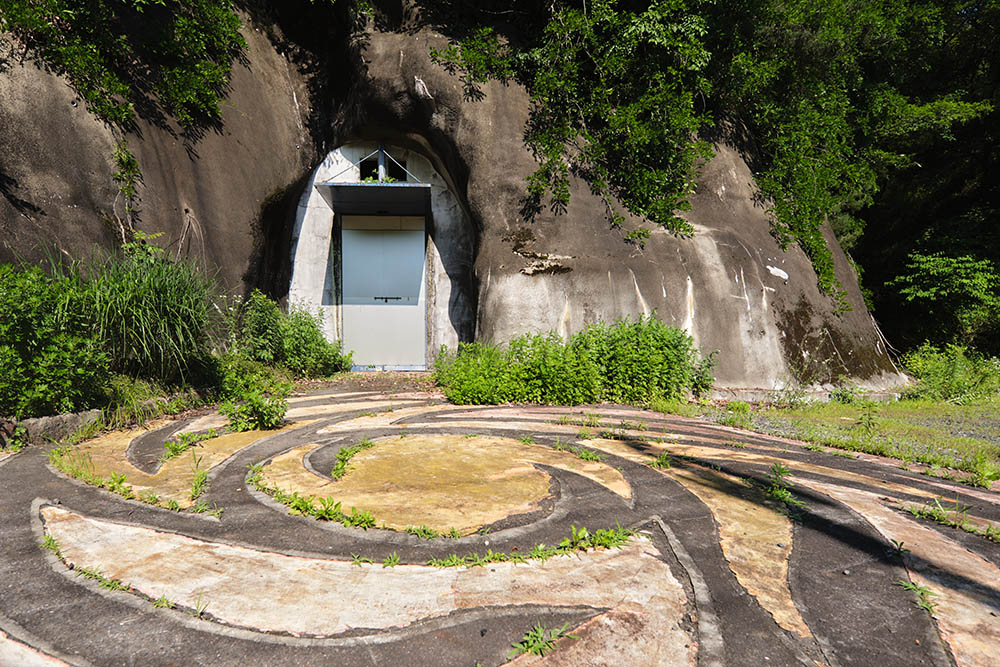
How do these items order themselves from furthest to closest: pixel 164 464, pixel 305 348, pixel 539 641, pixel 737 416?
pixel 305 348 < pixel 737 416 < pixel 164 464 < pixel 539 641

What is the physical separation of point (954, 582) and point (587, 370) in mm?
4569

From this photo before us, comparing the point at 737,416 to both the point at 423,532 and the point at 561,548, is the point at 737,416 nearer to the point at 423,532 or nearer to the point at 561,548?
the point at 561,548

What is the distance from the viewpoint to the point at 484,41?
30.2 feet

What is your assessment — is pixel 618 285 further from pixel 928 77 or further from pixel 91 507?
pixel 928 77

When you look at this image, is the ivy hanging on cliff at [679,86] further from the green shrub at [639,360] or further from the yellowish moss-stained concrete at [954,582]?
the yellowish moss-stained concrete at [954,582]

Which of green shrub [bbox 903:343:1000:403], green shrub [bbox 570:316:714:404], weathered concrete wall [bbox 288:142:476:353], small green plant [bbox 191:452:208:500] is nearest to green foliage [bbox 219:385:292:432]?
small green plant [bbox 191:452:208:500]

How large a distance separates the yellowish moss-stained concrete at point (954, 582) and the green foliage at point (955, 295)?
12.2 m

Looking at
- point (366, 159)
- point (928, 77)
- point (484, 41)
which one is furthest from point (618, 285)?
point (928, 77)

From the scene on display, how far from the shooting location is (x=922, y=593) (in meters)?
1.84

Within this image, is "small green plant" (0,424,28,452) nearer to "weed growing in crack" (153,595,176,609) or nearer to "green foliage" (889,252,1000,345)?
"weed growing in crack" (153,595,176,609)

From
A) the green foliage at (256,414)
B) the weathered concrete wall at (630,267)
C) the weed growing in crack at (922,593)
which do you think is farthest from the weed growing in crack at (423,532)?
the weathered concrete wall at (630,267)

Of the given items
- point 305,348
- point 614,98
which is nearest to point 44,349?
point 305,348

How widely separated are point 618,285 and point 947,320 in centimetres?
1017

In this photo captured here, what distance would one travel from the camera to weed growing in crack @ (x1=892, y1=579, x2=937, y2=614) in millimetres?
1760
